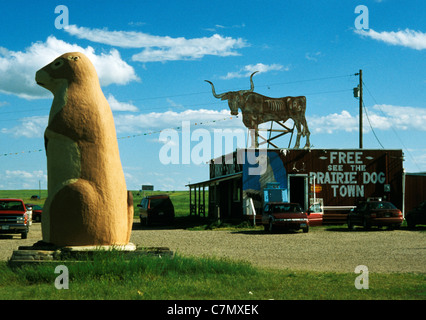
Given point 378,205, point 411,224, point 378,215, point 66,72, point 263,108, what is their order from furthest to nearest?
point 263,108
point 411,224
point 378,205
point 378,215
point 66,72

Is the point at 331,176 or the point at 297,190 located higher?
the point at 331,176

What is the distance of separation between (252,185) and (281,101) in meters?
5.42

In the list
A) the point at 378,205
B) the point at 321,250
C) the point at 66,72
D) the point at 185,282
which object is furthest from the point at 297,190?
the point at 185,282

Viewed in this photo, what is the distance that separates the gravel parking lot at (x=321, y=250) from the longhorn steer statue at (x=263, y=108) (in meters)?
8.70

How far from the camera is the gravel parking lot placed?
41.3 feet

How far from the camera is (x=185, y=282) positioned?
335 inches

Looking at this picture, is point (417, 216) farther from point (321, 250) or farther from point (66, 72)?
point (66, 72)

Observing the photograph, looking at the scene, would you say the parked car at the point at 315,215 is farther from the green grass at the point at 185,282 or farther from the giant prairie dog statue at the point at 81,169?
the giant prairie dog statue at the point at 81,169

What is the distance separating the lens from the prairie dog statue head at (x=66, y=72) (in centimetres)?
1024

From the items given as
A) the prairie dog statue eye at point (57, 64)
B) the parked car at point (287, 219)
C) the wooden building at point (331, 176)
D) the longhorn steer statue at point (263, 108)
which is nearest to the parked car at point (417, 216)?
the wooden building at point (331, 176)

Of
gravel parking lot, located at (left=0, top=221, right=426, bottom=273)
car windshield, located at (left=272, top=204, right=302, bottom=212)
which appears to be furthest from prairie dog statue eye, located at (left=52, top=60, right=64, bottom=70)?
car windshield, located at (left=272, top=204, right=302, bottom=212)

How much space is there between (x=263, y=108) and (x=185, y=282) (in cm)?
2204

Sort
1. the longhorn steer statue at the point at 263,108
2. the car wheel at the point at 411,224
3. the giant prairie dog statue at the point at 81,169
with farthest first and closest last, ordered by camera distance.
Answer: the longhorn steer statue at the point at 263,108 → the car wheel at the point at 411,224 → the giant prairie dog statue at the point at 81,169
